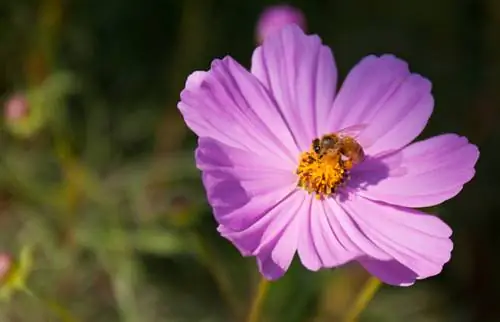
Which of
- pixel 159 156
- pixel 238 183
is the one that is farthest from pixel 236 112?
pixel 159 156

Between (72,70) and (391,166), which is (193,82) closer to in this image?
(391,166)

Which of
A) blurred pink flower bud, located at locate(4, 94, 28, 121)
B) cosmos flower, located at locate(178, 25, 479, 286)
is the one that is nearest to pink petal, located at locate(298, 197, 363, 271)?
cosmos flower, located at locate(178, 25, 479, 286)

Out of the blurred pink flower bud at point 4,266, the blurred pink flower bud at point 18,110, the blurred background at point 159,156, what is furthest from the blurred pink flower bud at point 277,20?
the blurred pink flower bud at point 4,266

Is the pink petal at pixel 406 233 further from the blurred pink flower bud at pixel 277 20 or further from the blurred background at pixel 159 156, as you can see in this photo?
the blurred pink flower bud at pixel 277 20

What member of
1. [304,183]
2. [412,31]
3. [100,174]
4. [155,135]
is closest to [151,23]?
[155,135]

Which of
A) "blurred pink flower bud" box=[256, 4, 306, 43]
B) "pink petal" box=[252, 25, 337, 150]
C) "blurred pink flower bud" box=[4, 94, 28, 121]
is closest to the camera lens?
"pink petal" box=[252, 25, 337, 150]

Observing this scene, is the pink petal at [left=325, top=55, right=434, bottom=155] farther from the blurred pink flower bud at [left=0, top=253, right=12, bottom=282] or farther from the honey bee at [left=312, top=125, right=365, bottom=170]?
the blurred pink flower bud at [left=0, top=253, right=12, bottom=282]
